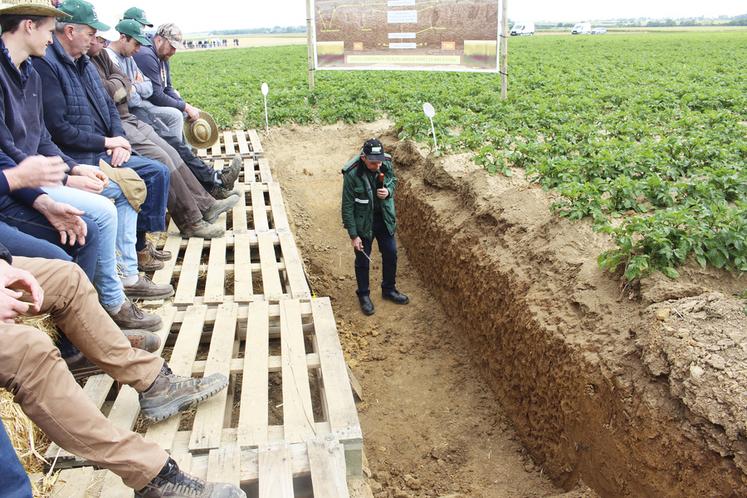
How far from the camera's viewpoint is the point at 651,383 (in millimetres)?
3436

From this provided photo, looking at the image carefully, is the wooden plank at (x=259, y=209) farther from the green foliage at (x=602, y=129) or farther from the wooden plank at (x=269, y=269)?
the green foliage at (x=602, y=129)

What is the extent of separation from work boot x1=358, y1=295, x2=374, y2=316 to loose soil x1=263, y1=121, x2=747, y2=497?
148 mm

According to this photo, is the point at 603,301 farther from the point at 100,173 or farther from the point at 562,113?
the point at 562,113

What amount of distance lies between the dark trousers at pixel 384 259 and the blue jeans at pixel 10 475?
4914 mm

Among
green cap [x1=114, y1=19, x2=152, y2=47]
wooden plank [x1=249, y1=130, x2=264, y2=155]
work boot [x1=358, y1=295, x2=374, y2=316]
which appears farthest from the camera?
wooden plank [x1=249, y1=130, x2=264, y2=155]

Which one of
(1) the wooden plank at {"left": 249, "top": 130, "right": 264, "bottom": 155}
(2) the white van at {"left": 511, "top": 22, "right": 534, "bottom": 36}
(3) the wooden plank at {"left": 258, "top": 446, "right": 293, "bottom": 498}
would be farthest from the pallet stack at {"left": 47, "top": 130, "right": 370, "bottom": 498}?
(2) the white van at {"left": 511, "top": 22, "right": 534, "bottom": 36}

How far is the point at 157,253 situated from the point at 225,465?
9.57 feet

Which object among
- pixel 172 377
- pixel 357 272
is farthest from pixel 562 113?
pixel 172 377

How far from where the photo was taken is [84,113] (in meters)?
4.75

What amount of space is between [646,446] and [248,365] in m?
2.46

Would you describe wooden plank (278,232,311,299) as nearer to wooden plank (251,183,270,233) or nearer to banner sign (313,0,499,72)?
wooden plank (251,183,270,233)

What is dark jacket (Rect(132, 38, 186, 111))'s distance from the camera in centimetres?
689

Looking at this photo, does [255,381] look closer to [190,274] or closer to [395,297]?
[190,274]

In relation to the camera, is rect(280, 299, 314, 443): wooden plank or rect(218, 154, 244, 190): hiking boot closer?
rect(280, 299, 314, 443): wooden plank
